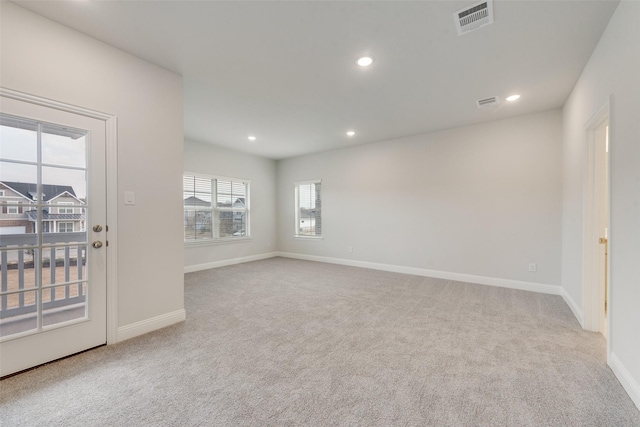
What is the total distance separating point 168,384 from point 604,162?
4222 millimetres

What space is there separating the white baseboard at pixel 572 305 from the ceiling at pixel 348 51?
8.27 ft

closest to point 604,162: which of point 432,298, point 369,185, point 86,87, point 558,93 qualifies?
point 558,93

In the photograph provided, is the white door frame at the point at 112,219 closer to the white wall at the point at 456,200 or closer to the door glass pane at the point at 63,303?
the door glass pane at the point at 63,303

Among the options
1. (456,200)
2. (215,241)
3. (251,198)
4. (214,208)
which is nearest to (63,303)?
(215,241)

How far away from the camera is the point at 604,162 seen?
2625 mm

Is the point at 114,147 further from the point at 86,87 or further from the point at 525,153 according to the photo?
the point at 525,153

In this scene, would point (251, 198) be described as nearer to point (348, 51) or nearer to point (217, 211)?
point (217, 211)

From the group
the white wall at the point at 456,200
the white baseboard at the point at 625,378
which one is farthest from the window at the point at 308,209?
the white baseboard at the point at 625,378

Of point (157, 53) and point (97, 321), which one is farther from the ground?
point (157, 53)

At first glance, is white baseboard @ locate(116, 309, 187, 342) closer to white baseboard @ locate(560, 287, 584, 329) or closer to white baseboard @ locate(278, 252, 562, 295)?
white baseboard @ locate(278, 252, 562, 295)

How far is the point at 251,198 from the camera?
658 centimetres

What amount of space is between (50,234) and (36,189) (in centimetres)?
36

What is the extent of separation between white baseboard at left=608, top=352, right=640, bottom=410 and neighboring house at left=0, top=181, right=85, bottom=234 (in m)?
4.08

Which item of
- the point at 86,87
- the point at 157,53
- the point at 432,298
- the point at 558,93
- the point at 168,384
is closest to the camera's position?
the point at 168,384
